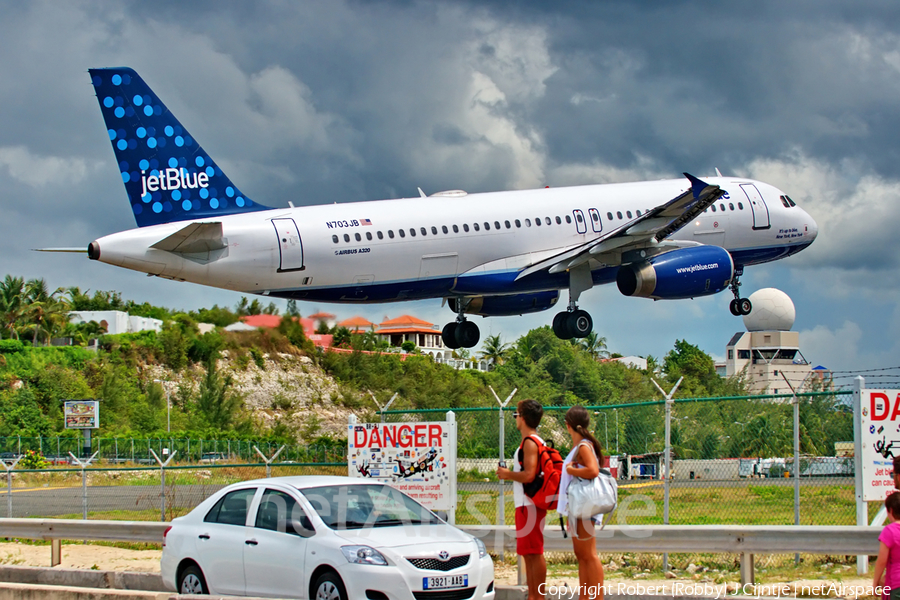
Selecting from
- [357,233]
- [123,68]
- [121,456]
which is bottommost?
[121,456]

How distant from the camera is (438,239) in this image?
87.3 feet

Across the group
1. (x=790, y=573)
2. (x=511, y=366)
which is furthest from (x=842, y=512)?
(x=511, y=366)

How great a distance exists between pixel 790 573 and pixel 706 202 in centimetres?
1496

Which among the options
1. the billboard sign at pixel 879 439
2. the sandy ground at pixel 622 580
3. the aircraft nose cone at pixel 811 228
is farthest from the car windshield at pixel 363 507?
the aircraft nose cone at pixel 811 228

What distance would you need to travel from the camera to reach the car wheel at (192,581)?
35.2 ft

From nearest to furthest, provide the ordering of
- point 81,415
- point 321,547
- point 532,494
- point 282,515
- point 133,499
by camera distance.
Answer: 1. point 532,494
2. point 321,547
3. point 282,515
4. point 133,499
5. point 81,415

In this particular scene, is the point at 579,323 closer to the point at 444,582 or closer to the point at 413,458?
A: the point at 413,458

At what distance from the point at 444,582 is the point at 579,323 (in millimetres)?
20330

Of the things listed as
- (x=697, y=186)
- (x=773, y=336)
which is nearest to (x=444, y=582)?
(x=697, y=186)

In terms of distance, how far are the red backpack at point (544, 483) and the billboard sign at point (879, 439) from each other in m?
4.30

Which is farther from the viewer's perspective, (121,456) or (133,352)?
Answer: (133,352)

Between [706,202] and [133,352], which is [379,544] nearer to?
[706,202]

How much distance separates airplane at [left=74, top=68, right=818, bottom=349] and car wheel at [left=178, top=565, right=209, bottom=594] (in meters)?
13.4

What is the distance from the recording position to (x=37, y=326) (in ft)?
276
